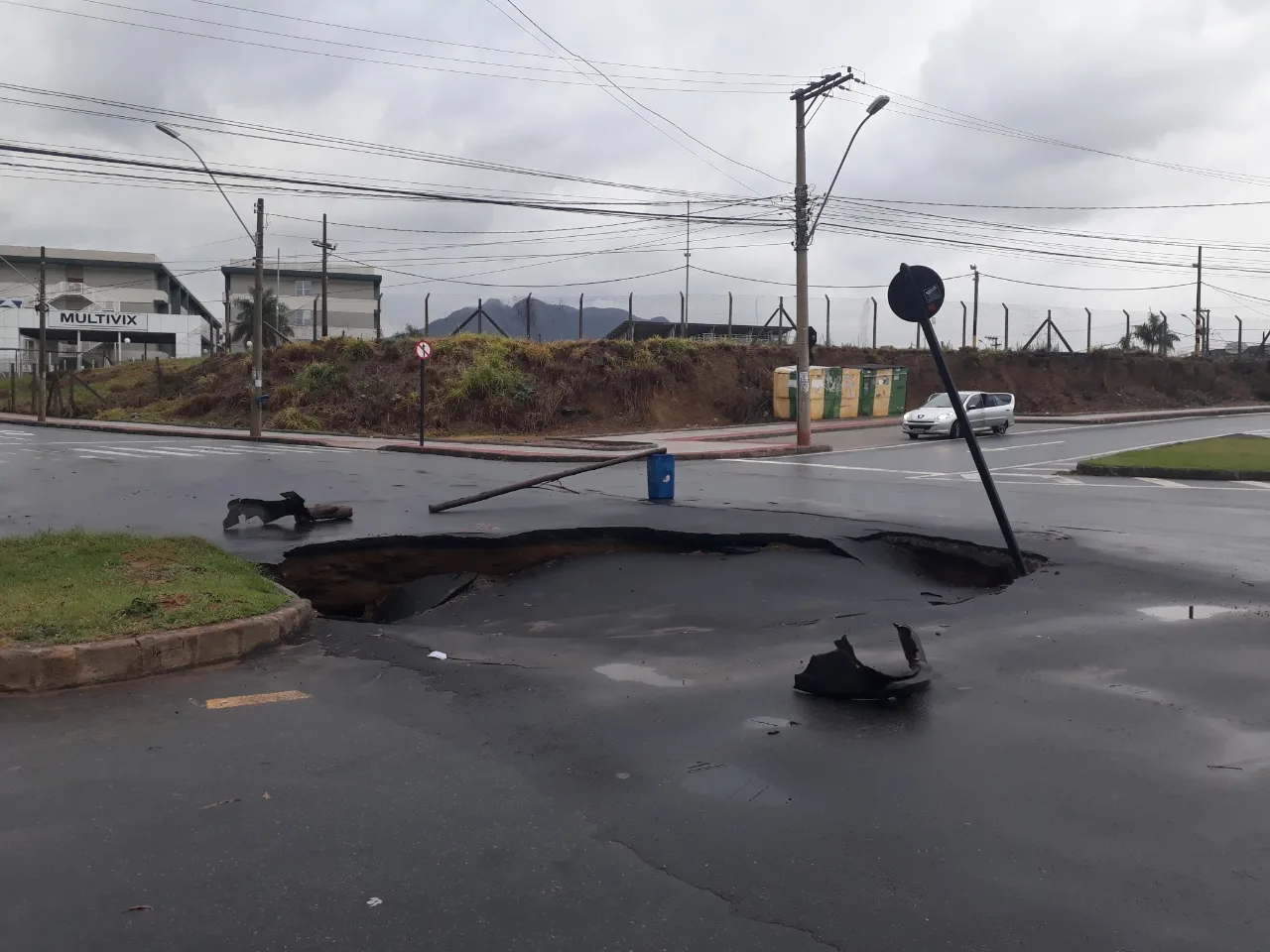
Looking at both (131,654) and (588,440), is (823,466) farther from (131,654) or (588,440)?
(131,654)

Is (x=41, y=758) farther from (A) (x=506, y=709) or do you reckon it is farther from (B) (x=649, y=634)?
(B) (x=649, y=634)

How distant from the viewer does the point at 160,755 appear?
16.4 feet

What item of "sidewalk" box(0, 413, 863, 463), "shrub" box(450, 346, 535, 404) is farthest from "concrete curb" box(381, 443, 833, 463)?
"shrub" box(450, 346, 535, 404)

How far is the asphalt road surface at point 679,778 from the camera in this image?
3.49 meters

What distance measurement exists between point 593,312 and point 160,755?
144 ft

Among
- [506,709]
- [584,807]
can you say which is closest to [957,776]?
[584,807]

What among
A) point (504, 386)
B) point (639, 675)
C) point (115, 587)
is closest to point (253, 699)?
point (639, 675)

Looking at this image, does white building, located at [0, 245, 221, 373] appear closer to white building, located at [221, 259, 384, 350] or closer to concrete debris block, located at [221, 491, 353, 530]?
white building, located at [221, 259, 384, 350]

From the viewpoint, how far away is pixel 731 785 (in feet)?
15.1

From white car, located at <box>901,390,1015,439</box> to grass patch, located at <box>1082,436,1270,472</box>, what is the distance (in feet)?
27.5

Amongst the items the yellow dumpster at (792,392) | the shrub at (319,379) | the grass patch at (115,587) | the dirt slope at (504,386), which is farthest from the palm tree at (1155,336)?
the grass patch at (115,587)

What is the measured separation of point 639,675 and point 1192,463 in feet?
57.6

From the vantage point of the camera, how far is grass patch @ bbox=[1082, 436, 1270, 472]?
64.1 ft

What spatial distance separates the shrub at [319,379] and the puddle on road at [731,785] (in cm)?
3920
